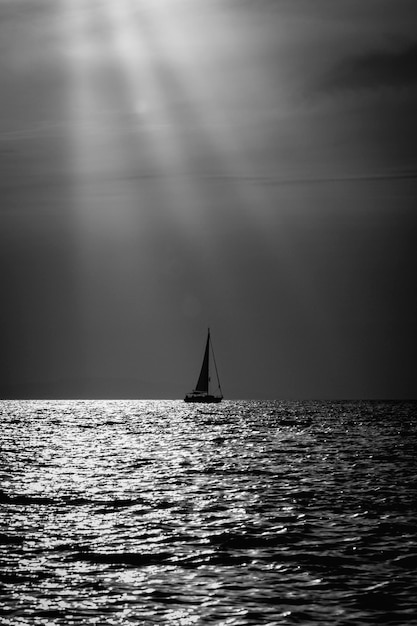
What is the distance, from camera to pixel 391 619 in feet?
63.2

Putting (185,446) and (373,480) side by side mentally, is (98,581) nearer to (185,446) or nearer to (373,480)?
(373,480)

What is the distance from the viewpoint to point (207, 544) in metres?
28.0

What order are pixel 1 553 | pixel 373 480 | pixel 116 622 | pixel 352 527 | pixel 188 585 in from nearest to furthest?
pixel 116 622
pixel 188 585
pixel 1 553
pixel 352 527
pixel 373 480

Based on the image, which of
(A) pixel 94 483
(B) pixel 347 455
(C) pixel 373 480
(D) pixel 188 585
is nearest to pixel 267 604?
(D) pixel 188 585

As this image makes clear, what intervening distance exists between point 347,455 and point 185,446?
18.1 metres

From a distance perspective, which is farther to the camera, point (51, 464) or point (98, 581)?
point (51, 464)

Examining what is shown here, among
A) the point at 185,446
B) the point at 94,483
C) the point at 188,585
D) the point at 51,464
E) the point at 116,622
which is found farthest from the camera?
the point at 185,446

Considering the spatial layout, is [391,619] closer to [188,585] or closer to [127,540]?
[188,585]

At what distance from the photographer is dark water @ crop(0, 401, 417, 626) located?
65.7 ft

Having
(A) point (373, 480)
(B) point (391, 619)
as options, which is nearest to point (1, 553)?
(B) point (391, 619)

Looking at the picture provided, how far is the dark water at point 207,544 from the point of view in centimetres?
2003

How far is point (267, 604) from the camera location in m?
20.4

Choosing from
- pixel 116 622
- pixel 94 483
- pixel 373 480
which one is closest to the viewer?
pixel 116 622

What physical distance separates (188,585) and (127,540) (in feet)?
22.4
